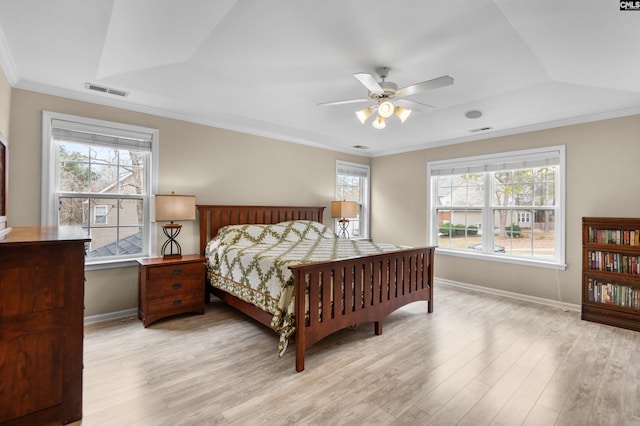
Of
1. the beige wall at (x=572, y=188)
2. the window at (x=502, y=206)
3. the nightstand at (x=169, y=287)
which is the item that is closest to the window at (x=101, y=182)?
the nightstand at (x=169, y=287)

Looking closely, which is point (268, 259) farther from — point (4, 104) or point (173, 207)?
point (4, 104)

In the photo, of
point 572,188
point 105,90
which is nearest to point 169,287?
point 105,90

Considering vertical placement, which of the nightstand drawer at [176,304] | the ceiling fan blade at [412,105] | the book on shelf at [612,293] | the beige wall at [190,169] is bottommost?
the nightstand drawer at [176,304]

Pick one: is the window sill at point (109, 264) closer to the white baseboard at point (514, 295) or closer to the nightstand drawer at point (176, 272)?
the nightstand drawer at point (176, 272)

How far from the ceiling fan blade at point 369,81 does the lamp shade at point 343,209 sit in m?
2.68

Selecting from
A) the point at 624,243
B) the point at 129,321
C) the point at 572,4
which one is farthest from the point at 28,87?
the point at 624,243

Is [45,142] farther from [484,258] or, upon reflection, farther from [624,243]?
[624,243]

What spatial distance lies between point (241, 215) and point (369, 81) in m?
2.66

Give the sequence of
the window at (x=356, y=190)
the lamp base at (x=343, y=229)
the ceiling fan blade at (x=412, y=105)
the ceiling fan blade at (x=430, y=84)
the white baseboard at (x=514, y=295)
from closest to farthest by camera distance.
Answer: the ceiling fan blade at (x=430, y=84)
the ceiling fan blade at (x=412, y=105)
the white baseboard at (x=514, y=295)
the lamp base at (x=343, y=229)
the window at (x=356, y=190)

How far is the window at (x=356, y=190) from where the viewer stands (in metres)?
5.82

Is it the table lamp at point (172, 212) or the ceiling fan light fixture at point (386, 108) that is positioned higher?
the ceiling fan light fixture at point (386, 108)

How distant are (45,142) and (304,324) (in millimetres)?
3072

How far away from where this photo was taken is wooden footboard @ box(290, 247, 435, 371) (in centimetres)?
237

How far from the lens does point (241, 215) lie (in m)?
4.33
